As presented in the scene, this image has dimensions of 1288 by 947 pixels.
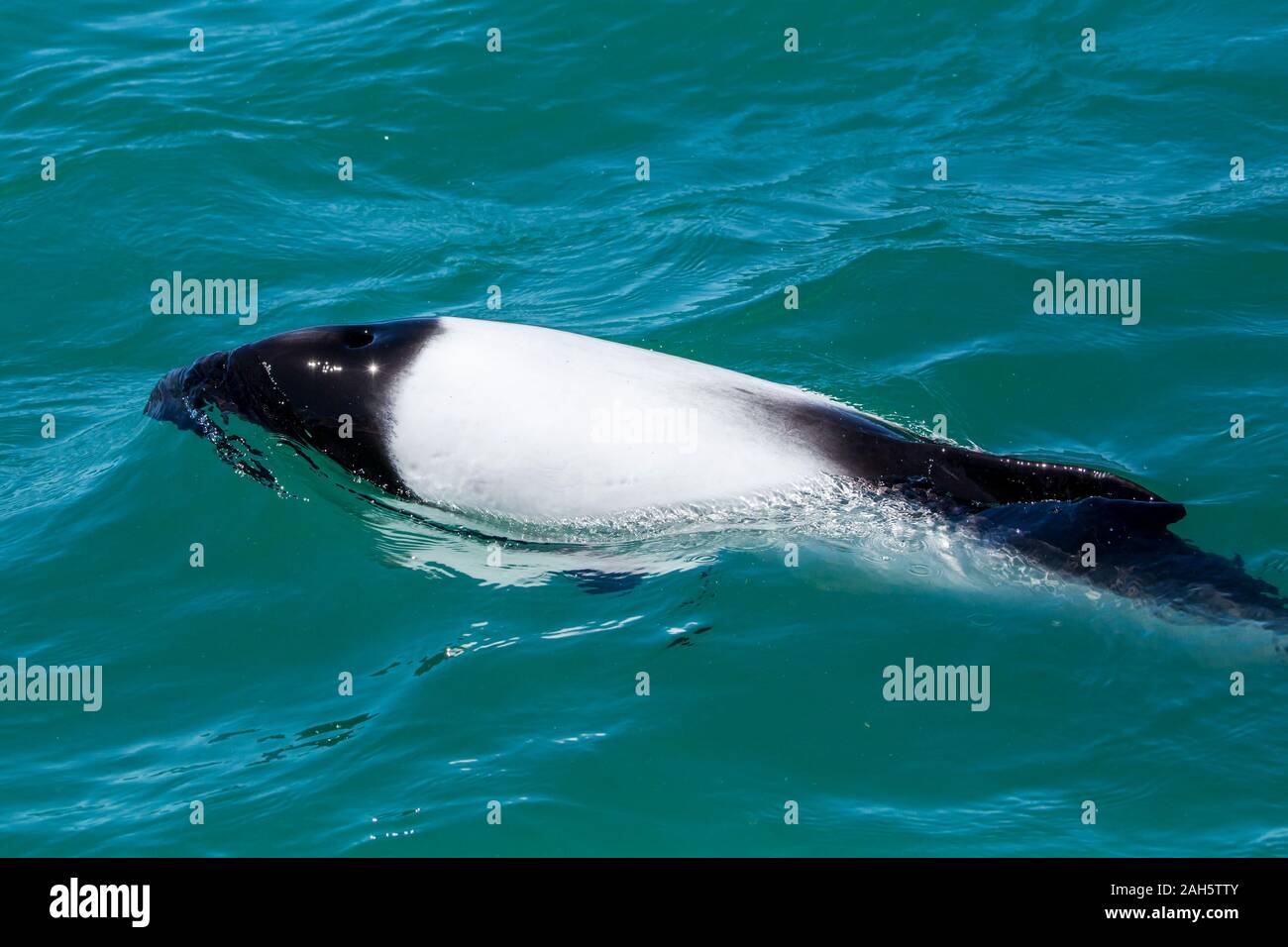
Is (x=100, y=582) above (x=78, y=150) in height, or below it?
below

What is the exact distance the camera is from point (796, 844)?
29.4 ft

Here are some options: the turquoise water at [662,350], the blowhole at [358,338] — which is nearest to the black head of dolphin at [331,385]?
the blowhole at [358,338]

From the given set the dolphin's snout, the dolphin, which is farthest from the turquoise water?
the dolphin's snout

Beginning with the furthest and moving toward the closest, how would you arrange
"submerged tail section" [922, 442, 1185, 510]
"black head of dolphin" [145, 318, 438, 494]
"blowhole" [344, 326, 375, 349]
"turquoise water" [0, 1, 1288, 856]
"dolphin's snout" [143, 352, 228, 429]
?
"dolphin's snout" [143, 352, 228, 429], "blowhole" [344, 326, 375, 349], "black head of dolphin" [145, 318, 438, 494], "submerged tail section" [922, 442, 1185, 510], "turquoise water" [0, 1, 1288, 856]

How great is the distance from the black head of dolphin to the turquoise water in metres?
0.60

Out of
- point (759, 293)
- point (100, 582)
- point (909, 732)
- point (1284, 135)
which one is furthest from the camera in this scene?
point (1284, 135)

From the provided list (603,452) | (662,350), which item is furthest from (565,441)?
(662,350)

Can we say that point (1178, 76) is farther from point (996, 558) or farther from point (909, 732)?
point (909, 732)

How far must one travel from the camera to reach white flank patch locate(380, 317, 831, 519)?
37.1ft

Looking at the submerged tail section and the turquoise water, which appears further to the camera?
the submerged tail section

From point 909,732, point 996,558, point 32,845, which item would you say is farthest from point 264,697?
point 996,558

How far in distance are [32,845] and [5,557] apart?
4.33 metres

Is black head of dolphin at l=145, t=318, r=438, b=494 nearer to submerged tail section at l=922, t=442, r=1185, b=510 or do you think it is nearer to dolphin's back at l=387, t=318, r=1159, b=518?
dolphin's back at l=387, t=318, r=1159, b=518

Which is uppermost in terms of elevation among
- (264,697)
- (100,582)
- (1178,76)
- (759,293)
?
(1178,76)
